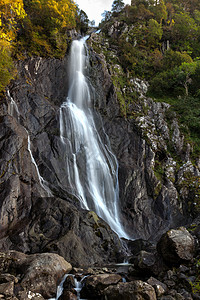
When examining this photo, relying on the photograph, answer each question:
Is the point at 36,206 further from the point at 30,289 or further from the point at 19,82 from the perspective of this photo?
the point at 19,82

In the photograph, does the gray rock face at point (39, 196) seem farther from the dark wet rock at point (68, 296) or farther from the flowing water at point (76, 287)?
the dark wet rock at point (68, 296)

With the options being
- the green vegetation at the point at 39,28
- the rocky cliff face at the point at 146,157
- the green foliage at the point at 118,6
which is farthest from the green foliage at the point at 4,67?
the green foliage at the point at 118,6

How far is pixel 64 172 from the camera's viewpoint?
1390 centimetres

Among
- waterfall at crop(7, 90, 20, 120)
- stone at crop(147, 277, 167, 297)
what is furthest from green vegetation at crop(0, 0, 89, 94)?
stone at crop(147, 277, 167, 297)

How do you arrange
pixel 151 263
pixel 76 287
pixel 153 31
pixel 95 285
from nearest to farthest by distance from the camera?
pixel 95 285, pixel 76 287, pixel 151 263, pixel 153 31

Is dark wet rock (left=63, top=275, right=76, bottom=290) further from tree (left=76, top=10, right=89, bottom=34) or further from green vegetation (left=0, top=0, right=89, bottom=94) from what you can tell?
tree (left=76, top=10, right=89, bottom=34)

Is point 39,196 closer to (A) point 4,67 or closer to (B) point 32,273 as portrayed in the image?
(B) point 32,273

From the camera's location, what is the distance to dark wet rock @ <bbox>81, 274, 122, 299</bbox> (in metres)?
6.01

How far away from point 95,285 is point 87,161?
9.93 m

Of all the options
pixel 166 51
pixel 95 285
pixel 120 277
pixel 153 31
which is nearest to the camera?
pixel 95 285

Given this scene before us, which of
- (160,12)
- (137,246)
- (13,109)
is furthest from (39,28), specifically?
(160,12)

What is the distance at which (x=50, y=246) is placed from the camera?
29.8ft

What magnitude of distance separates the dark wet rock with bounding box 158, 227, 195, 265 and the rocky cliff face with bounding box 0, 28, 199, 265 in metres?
3.71

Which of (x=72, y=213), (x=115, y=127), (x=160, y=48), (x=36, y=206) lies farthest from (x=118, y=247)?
(x=160, y=48)
